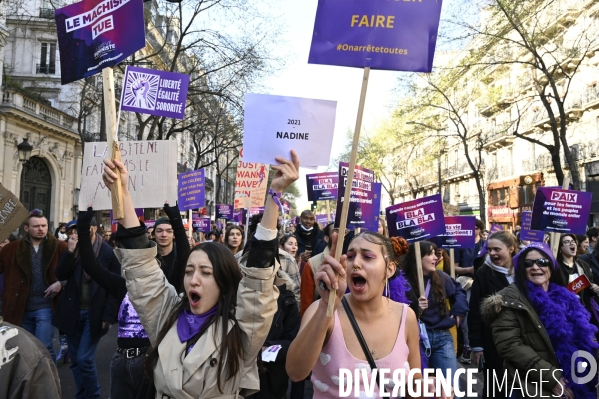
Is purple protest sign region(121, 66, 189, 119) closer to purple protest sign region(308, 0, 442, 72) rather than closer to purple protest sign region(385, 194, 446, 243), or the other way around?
purple protest sign region(385, 194, 446, 243)

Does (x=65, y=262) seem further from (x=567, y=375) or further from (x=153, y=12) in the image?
(x=153, y=12)

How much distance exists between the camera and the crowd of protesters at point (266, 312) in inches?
94.8

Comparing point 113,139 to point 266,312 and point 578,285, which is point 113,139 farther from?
point 578,285

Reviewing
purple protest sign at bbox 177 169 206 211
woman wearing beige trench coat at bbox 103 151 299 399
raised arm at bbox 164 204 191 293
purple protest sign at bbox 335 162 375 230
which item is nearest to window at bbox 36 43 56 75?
purple protest sign at bbox 177 169 206 211

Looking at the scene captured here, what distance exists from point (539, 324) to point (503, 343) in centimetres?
30

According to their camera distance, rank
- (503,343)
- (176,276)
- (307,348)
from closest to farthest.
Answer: (307,348) < (503,343) < (176,276)

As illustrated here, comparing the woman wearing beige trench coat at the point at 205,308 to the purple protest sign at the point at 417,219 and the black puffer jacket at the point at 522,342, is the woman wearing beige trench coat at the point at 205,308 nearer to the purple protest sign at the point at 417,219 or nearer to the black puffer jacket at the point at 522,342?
the black puffer jacket at the point at 522,342

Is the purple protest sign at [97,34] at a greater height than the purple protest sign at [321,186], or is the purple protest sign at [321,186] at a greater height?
the purple protest sign at [97,34]

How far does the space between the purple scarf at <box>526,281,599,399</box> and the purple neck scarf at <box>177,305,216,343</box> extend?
2570mm

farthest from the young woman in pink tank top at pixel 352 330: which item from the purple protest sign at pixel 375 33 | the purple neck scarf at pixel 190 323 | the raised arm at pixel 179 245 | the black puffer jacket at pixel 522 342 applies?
the raised arm at pixel 179 245

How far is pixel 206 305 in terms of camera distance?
2.62 metres

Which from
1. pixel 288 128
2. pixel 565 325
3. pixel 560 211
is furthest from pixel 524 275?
pixel 560 211

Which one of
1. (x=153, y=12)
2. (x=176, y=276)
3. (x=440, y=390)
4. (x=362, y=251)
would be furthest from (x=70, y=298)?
(x=153, y=12)

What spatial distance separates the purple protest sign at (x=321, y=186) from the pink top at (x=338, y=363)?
981 cm
